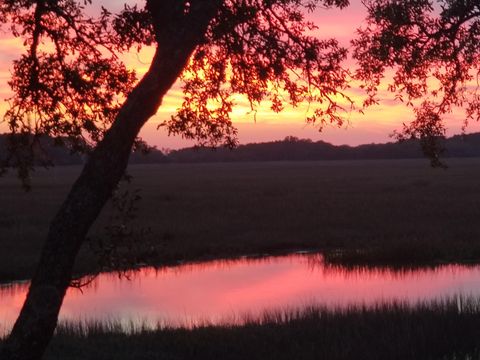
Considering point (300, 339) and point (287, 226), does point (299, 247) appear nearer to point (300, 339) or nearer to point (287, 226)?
point (287, 226)

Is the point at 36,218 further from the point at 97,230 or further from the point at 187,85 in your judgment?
the point at 187,85

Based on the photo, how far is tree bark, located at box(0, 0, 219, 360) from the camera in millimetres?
8414

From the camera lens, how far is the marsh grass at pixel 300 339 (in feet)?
41.9

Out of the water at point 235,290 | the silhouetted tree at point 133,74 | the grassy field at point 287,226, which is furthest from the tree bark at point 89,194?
the grassy field at point 287,226

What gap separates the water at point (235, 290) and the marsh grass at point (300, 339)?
7.02 feet

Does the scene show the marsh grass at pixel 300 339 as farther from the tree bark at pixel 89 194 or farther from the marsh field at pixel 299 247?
the tree bark at pixel 89 194

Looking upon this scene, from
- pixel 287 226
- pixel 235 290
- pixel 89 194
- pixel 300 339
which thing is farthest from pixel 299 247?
pixel 89 194

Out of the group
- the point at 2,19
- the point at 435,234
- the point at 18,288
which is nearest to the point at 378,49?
the point at 2,19

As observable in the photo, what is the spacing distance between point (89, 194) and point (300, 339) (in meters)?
6.29

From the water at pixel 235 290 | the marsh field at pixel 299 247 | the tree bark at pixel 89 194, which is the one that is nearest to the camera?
the tree bark at pixel 89 194

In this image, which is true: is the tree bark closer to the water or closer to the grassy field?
the water

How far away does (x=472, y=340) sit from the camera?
13.8 metres

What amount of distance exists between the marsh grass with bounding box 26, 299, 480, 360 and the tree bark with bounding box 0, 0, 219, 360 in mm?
3704

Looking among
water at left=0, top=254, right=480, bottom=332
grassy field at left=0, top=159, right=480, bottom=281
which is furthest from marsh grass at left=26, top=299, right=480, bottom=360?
grassy field at left=0, top=159, right=480, bottom=281
